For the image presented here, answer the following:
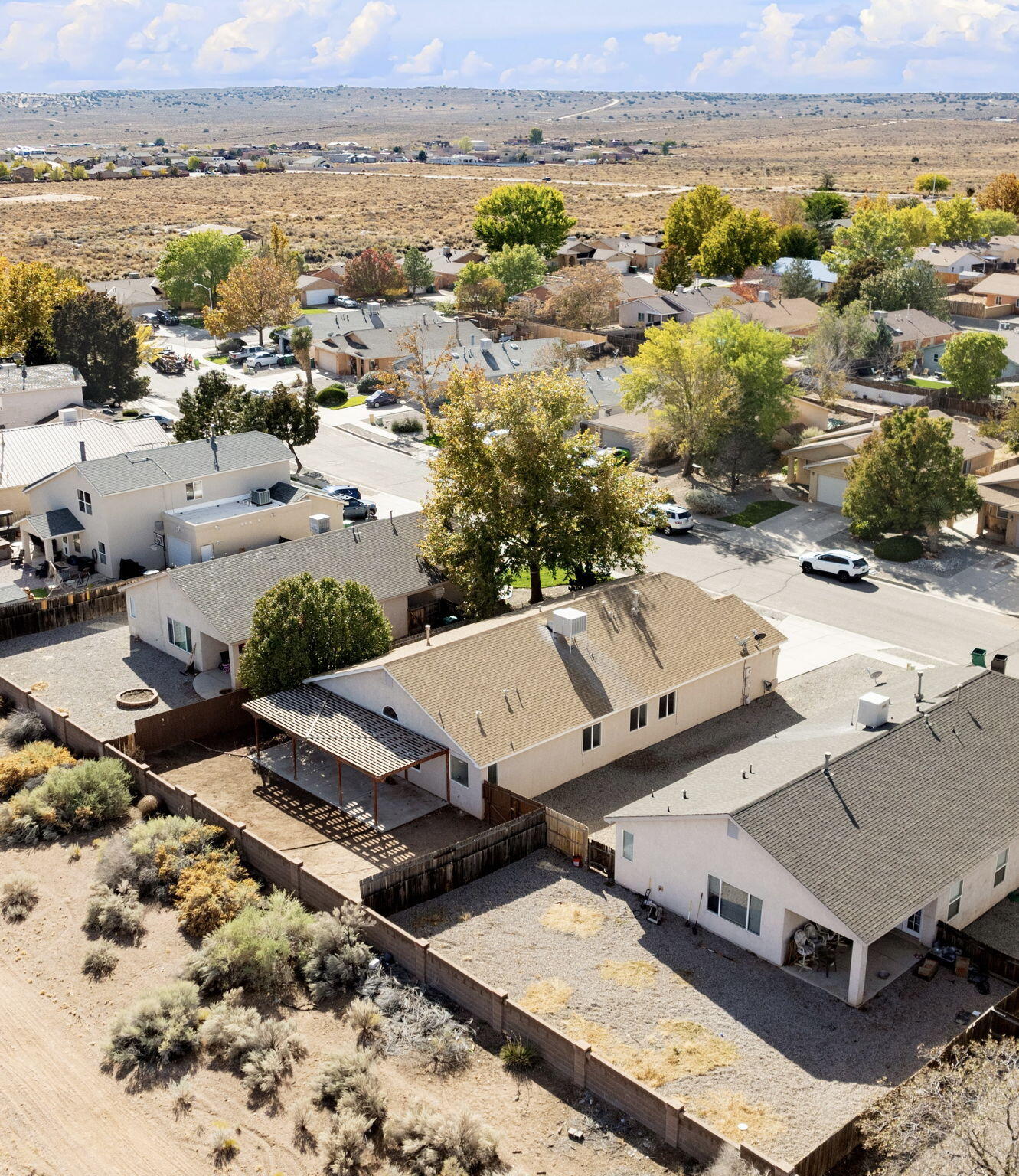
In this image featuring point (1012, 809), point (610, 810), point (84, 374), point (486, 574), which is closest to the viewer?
point (1012, 809)

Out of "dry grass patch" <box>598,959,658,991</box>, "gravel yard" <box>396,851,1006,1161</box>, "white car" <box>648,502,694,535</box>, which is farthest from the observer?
"white car" <box>648,502,694,535</box>

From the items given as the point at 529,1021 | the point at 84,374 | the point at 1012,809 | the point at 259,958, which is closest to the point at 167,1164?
the point at 259,958

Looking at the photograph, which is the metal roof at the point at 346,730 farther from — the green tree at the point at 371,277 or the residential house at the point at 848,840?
the green tree at the point at 371,277

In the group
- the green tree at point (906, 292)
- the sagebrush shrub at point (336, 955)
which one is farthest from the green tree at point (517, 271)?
the sagebrush shrub at point (336, 955)

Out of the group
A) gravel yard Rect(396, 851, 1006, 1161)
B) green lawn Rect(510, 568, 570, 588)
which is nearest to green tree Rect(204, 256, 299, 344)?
green lawn Rect(510, 568, 570, 588)

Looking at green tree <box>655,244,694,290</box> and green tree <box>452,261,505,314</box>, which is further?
green tree <box>655,244,694,290</box>

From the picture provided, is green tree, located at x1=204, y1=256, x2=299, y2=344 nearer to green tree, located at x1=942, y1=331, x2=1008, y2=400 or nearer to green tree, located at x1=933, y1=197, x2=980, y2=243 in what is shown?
green tree, located at x1=942, y1=331, x2=1008, y2=400

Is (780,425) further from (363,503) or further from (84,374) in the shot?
(84,374)
